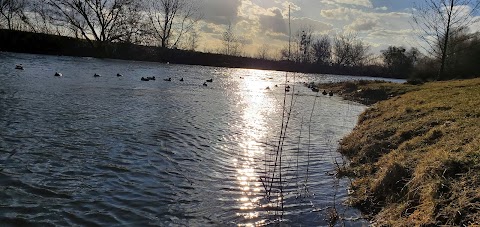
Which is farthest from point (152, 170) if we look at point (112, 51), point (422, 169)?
point (112, 51)

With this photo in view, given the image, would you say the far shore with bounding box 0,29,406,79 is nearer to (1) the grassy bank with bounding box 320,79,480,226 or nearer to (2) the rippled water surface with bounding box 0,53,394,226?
(2) the rippled water surface with bounding box 0,53,394,226

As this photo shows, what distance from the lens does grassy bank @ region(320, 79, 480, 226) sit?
4.97 meters

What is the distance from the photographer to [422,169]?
6.08 m

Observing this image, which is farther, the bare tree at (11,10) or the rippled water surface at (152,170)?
the bare tree at (11,10)

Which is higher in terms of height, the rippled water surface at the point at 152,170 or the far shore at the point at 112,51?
the far shore at the point at 112,51

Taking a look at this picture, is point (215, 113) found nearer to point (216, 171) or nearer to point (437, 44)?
point (216, 171)

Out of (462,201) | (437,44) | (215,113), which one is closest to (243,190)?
(462,201)

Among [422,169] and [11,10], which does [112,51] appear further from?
[422,169]

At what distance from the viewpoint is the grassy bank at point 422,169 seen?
16.3 feet

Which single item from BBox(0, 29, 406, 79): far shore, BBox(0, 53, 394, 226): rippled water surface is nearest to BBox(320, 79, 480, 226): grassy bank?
BBox(0, 53, 394, 226): rippled water surface

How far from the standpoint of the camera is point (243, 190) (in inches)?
275

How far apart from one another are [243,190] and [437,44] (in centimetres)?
3692

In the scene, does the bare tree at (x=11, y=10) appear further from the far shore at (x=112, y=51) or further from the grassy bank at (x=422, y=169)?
the grassy bank at (x=422, y=169)

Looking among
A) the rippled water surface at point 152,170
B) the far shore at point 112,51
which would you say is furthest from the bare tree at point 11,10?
the rippled water surface at point 152,170
